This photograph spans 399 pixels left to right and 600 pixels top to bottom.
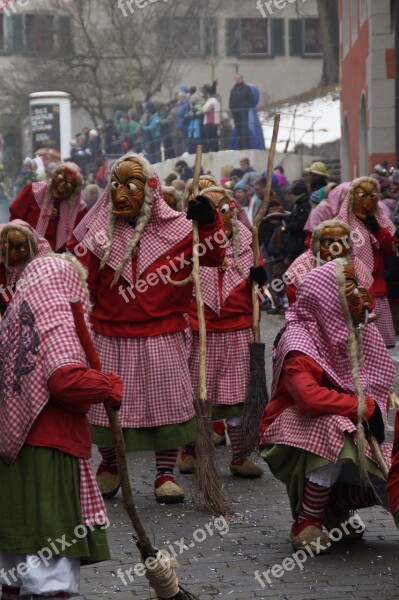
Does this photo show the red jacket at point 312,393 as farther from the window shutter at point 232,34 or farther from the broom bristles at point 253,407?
the window shutter at point 232,34

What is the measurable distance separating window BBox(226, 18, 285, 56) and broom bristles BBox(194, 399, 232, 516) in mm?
45018

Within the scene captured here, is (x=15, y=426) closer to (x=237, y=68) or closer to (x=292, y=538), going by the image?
(x=292, y=538)

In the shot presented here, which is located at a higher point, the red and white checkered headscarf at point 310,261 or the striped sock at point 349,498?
the red and white checkered headscarf at point 310,261

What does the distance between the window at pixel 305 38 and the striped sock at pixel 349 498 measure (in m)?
49.4

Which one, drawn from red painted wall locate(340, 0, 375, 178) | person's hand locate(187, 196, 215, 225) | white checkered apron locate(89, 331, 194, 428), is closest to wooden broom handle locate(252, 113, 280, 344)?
white checkered apron locate(89, 331, 194, 428)

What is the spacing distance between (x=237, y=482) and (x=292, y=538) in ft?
6.17

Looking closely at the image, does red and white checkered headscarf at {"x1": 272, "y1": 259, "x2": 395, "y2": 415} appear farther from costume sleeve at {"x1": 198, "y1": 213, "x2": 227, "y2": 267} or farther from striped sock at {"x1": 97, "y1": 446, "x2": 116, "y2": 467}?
striped sock at {"x1": 97, "y1": 446, "x2": 116, "y2": 467}

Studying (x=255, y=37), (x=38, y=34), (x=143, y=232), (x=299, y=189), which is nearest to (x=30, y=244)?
(x=143, y=232)

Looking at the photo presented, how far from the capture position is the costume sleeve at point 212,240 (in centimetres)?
782

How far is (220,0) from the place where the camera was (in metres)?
50.0

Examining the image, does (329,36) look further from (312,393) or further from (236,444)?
(312,393)

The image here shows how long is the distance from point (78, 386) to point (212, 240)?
2.95 meters

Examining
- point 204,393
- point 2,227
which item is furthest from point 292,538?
point 2,227

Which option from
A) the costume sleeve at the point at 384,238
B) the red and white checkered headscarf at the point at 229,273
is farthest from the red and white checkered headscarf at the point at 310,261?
the costume sleeve at the point at 384,238
